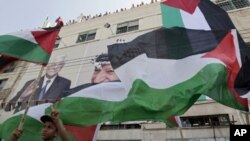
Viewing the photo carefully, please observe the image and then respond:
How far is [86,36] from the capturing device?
74.0 feet

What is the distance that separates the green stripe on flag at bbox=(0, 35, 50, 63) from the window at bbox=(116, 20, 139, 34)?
590 inches

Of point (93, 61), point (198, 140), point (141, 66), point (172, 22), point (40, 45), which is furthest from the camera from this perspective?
point (93, 61)

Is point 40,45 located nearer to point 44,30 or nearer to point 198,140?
point 44,30

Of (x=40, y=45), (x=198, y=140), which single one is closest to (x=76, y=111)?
(x=40, y=45)

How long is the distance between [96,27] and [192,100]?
741 inches

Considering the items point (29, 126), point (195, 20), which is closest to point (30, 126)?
point (29, 126)

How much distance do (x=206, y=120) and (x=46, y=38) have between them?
976 centimetres

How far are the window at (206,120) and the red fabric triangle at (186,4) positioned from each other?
25.8 ft

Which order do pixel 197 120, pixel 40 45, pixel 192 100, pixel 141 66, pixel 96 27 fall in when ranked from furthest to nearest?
pixel 96 27, pixel 197 120, pixel 40 45, pixel 141 66, pixel 192 100

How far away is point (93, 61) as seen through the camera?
1705cm

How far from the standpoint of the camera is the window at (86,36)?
72.7ft

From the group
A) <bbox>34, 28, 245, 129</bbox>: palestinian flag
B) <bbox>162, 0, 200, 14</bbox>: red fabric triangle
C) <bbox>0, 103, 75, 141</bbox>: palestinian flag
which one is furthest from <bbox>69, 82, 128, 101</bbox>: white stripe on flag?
<bbox>162, 0, 200, 14</bbox>: red fabric triangle

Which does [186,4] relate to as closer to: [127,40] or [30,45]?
[30,45]

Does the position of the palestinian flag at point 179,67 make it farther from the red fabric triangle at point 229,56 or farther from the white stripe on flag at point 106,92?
the white stripe on flag at point 106,92
